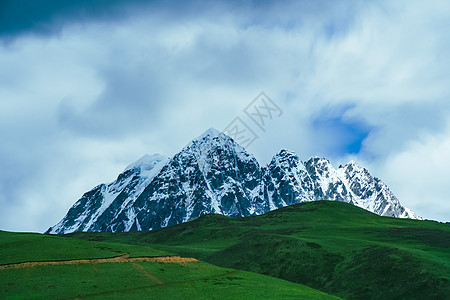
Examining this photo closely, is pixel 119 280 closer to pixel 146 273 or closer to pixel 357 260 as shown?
pixel 146 273

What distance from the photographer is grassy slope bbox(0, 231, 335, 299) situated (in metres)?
51.2

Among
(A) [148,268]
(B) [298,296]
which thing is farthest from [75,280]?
(B) [298,296]

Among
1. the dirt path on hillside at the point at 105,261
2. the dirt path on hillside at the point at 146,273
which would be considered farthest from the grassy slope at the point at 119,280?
the dirt path on hillside at the point at 105,261

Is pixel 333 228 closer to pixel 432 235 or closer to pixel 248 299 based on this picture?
pixel 432 235

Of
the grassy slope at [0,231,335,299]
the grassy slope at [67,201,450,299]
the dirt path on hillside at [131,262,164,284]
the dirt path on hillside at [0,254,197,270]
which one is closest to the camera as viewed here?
the grassy slope at [0,231,335,299]

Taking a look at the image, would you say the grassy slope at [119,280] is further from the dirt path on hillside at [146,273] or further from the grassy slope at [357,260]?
the grassy slope at [357,260]

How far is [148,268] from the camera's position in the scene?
65250 millimetres

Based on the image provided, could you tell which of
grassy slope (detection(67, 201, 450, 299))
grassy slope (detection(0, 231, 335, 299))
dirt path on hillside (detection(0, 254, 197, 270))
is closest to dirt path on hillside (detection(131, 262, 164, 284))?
grassy slope (detection(0, 231, 335, 299))

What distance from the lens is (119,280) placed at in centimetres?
5731

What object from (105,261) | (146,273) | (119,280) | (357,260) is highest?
(357,260)

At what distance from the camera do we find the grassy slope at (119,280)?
2016 inches

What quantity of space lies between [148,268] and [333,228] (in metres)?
109

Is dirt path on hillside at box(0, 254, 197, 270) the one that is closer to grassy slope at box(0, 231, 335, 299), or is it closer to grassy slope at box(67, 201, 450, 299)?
grassy slope at box(0, 231, 335, 299)

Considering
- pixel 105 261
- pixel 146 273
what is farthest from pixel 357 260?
pixel 105 261
